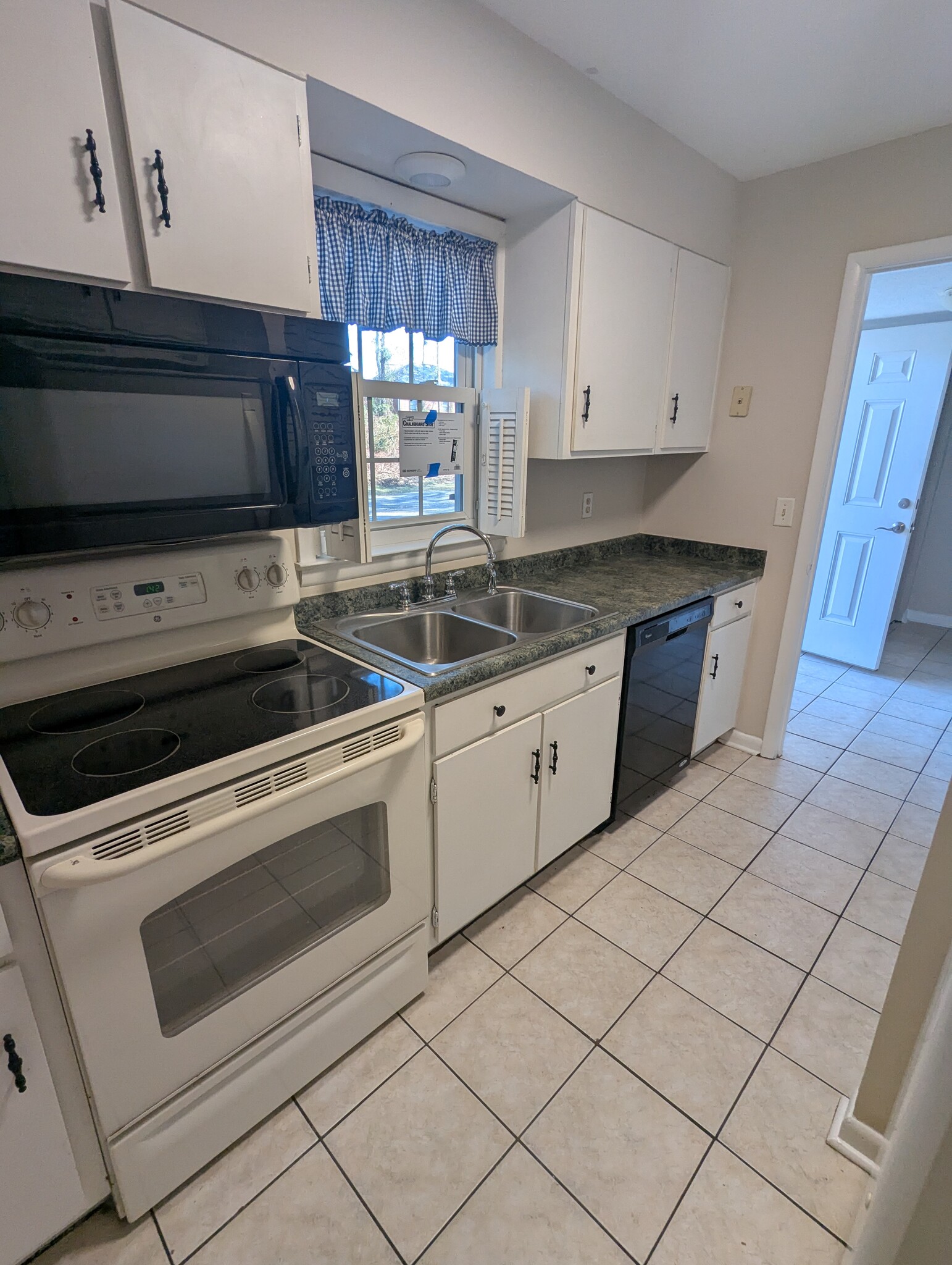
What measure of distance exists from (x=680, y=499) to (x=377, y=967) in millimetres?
2419

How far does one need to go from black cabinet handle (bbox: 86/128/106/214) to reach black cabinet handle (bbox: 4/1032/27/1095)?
1.34 meters

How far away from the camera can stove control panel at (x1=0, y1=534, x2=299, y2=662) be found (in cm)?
114

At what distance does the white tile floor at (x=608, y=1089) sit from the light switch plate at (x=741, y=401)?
5.85 ft

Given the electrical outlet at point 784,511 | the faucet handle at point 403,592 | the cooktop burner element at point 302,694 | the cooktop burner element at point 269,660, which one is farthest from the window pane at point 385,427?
the electrical outlet at point 784,511

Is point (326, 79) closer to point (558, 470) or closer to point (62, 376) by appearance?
point (62, 376)

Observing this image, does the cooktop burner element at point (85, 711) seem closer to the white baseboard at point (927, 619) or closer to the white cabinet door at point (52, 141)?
the white cabinet door at point (52, 141)

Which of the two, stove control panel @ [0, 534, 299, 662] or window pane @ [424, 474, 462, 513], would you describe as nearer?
stove control panel @ [0, 534, 299, 662]

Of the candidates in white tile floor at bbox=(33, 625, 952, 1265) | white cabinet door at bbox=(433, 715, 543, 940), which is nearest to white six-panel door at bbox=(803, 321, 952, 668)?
white tile floor at bbox=(33, 625, 952, 1265)

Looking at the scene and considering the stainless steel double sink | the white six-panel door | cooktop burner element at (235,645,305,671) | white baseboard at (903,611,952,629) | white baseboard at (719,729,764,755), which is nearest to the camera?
cooktop burner element at (235,645,305,671)

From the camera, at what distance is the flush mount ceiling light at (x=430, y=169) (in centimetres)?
157

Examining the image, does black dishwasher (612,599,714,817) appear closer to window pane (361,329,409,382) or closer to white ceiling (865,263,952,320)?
window pane (361,329,409,382)

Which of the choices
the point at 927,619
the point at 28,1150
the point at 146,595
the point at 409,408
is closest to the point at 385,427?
the point at 409,408

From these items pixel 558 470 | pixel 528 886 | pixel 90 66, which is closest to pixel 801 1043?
pixel 528 886

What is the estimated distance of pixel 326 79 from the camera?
4.14ft
